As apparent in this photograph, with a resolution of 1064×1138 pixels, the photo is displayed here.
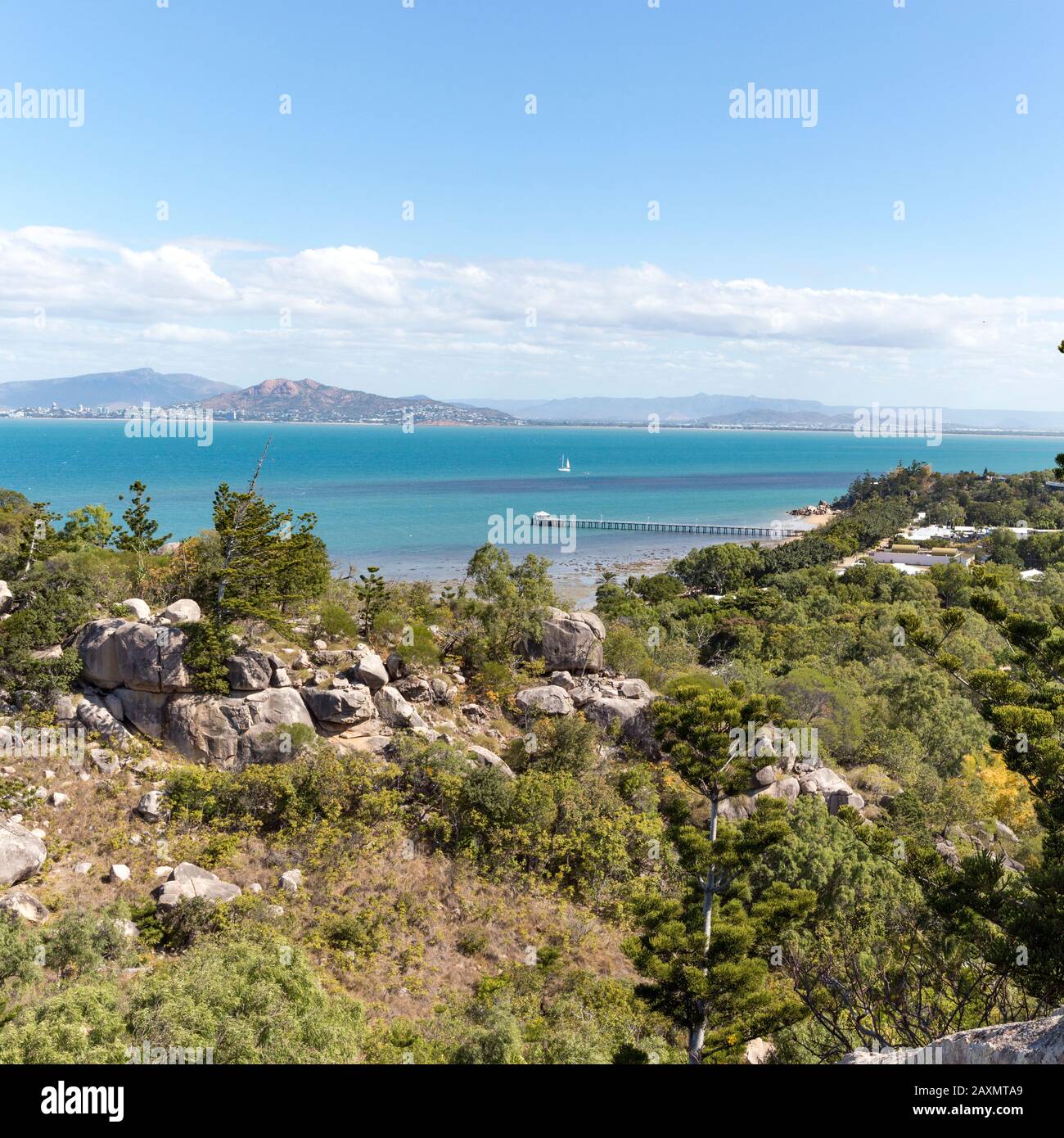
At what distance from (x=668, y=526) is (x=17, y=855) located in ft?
258

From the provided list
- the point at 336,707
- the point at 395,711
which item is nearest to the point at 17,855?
the point at 336,707

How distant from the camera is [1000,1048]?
5.29 m

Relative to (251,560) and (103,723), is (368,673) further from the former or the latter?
(103,723)

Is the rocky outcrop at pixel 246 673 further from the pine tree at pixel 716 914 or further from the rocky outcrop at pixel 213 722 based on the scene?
the pine tree at pixel 716 914

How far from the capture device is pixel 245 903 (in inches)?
506

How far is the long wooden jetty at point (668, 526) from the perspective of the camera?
3369 inches

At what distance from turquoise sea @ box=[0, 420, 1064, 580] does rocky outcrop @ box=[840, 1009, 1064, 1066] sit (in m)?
50.5

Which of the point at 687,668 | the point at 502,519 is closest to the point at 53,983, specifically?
the point at 687,668

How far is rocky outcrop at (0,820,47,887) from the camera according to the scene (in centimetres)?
1247

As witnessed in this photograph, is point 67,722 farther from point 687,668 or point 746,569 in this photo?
point 746,569

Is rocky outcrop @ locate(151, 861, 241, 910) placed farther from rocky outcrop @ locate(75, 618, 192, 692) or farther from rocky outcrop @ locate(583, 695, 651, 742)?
rocky outcrop @ locate(583, 695, 651, 742)

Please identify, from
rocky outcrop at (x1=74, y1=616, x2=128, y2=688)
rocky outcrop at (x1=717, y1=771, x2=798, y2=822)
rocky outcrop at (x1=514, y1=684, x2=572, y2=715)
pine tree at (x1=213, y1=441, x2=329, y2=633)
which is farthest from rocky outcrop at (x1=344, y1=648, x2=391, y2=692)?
rocky outcrop at (x1=717, y1=771, x2=798, y2=822)

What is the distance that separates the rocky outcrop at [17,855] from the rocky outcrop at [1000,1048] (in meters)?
12.6
